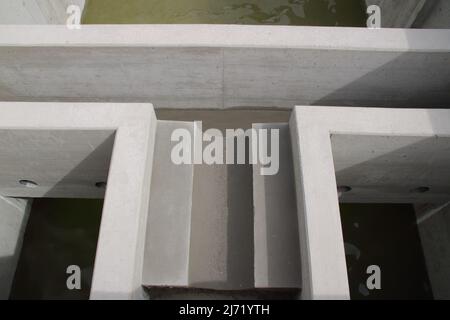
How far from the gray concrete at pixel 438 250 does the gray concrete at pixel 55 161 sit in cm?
517

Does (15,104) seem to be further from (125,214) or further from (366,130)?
(366,130)

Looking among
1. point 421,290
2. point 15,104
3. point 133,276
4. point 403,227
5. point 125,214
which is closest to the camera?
point 133,276

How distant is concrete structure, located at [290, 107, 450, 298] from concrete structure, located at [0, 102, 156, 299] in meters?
1.72

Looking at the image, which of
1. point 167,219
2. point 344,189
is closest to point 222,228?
point 167,219

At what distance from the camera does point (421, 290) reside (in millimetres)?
6145

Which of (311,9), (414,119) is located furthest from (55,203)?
(311,9)

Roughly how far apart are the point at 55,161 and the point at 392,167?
4.45m

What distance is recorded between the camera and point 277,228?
13.8 feet

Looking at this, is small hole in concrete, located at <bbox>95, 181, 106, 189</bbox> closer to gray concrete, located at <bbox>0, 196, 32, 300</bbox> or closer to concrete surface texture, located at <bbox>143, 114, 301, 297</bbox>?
concrete surface texture, located at <bbox>143, 114, 301, 297</bbox>

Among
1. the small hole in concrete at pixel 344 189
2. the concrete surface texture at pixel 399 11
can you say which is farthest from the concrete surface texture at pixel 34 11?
the concrete surface texture at pixel 399 11

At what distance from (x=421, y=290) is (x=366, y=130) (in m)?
3.50

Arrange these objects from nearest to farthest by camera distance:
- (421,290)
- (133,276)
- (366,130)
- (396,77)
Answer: (133,276) < (366,130) < (396,77) < (421,290)

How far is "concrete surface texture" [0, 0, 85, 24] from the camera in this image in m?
6.58
